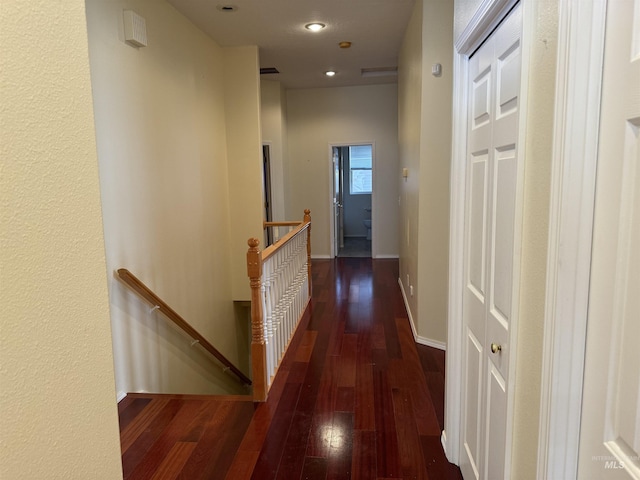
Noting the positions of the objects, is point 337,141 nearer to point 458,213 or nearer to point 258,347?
point 258,347

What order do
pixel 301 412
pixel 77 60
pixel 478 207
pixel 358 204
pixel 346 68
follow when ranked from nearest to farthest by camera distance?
1. pixel 77 60
2. pixel 478 207
3. pixel 301 412
4. pixel 346 68
5. pixel 358 204

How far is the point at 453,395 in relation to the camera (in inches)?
79.3

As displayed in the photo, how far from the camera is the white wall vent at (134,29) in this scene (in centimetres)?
296

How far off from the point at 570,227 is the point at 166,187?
10.6 ft

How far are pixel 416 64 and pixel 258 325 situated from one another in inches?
102

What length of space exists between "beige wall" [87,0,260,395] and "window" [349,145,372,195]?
4588mm

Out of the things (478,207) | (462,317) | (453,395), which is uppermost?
(478,207)

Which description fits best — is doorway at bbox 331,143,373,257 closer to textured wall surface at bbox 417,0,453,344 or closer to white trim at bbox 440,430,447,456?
textured wall surface at bbox 417,0,453,344

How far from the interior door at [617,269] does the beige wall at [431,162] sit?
262 cm

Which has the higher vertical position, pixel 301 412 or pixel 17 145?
pixel 17 145

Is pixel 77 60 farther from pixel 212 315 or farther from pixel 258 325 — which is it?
pixel 212 315

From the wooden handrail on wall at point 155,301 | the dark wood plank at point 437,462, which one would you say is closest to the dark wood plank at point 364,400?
the dark wood plank at point 437,462

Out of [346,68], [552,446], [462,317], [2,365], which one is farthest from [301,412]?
[346,68]

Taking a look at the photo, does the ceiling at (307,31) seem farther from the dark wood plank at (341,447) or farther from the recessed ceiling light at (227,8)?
the dark wood plank at (341,447)
